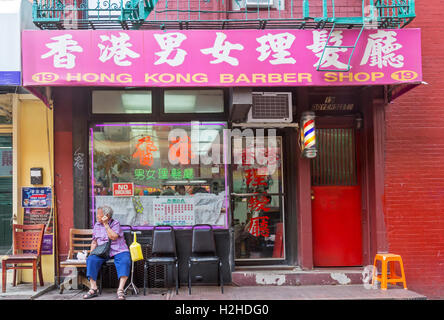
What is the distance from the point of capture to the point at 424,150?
7477mm

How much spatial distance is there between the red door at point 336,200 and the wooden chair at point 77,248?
4.09 meters

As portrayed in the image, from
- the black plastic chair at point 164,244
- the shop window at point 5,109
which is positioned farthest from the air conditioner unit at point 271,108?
the shop window at point 5,109

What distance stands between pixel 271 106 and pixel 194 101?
1405 millimetres

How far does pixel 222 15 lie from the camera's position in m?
7.44

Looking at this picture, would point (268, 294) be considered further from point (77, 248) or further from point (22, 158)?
point (22, 158)

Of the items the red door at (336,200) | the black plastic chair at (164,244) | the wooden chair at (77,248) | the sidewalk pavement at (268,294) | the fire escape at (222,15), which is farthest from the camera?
the red door at (336,200)

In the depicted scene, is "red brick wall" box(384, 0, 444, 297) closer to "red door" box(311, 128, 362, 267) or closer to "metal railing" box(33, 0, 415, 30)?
"red door" box(311, 128, 362, 267)

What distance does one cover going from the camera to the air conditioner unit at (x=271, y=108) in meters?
7.49

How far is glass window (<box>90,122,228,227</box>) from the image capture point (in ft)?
24.8

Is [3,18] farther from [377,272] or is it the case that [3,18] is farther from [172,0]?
[377,272]

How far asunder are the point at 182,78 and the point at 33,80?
7.11 ft

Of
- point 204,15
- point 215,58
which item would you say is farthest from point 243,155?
point 204,15

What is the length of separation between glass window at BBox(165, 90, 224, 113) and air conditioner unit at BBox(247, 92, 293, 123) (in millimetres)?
625

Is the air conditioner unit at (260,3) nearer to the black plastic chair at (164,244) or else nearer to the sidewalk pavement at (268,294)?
the black plastic chair at (164,244)
